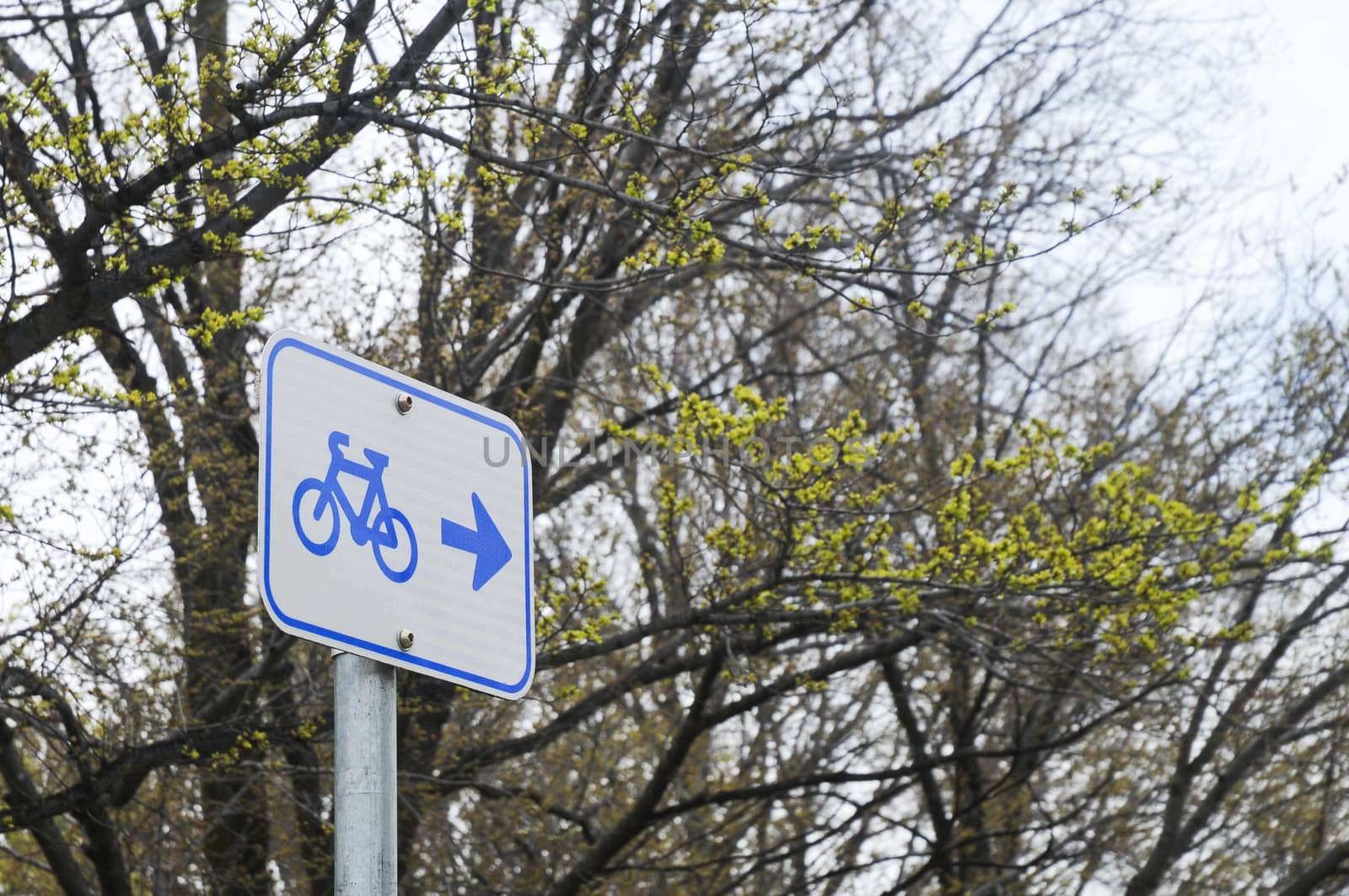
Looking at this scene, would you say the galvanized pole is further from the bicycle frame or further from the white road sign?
the bicycle frame

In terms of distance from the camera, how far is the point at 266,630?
7.83m

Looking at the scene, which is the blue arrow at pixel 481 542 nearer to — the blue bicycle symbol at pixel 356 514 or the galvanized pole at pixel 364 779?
the blue bicycle symbol at pixel 356 514

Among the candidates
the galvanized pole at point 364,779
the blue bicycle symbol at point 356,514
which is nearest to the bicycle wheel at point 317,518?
the blue bicycle symbol at point 356,514

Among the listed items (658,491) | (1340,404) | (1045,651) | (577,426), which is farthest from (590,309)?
(1340,404)

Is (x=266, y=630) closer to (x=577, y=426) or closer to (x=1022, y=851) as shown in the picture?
(x=577, y=426)

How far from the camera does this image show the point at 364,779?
1536mm

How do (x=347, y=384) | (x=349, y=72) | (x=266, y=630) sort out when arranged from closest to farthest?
(x=347, y=384) → (x=349, y=72) → (x=266, y=630)

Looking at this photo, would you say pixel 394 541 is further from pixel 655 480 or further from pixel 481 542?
pixel 655 480

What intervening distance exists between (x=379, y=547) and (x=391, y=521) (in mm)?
43

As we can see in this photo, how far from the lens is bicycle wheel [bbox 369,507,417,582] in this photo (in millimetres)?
1667

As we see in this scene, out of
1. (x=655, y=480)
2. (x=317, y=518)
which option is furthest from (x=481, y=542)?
(x=655, y=480)

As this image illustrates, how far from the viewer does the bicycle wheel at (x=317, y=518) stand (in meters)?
1.60

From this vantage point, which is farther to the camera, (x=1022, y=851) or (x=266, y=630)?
(x=1022, y=851)

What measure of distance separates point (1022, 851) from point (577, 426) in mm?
5069
